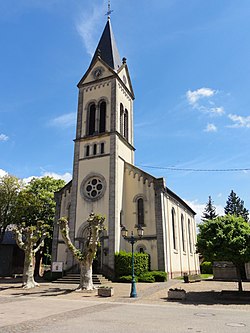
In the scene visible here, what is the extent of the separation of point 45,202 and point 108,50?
69.6ft

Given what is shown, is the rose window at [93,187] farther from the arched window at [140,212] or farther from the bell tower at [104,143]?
the arched window at [140,212]

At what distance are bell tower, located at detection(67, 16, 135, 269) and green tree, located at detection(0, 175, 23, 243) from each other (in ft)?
28.4

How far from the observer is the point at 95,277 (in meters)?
23.8

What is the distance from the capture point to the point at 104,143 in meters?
31.0

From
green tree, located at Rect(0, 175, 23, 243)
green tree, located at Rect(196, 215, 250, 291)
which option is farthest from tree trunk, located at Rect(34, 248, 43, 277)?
green tree, located at Rect(196, 215, 250, 291)

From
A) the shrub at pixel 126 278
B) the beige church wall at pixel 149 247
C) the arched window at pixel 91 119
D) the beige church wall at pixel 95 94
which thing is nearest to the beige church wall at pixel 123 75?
the beige church wall at pixel 95 94

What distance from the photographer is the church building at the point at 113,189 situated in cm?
2708

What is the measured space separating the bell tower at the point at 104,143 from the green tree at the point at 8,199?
28.4ft

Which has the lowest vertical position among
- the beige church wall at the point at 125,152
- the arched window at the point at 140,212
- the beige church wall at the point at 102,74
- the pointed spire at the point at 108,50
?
the arched window at the point at 140,212

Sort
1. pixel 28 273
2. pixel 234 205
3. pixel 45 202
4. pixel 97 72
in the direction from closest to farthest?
pixel 28 273 < pixel 97 72 < pixel 45 202 < pixel 234 205

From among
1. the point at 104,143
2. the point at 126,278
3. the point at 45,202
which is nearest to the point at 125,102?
the point at 104,143

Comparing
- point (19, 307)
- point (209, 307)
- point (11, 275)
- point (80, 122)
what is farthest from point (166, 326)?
point (11, 275)

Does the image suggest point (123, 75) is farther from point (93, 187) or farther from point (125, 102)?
point (93, 187)

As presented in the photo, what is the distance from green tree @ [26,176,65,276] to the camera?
3466 centimetres
